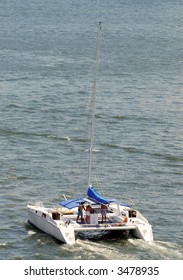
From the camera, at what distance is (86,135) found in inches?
3775

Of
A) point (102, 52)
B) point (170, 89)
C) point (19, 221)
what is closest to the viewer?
point (19, 221)

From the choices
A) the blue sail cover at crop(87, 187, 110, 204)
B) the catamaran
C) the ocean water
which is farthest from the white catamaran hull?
the blue sail cover at crop(87, 187, 110, 204)

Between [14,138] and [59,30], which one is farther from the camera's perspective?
[59,30]

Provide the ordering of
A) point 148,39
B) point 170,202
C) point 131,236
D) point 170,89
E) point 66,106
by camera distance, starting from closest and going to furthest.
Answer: point 131,236, point 170,202, point 66,106, point 170,89, point 148,39

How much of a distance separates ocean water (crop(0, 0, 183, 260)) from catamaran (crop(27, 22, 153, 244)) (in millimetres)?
738

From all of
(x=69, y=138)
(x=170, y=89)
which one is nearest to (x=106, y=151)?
(x=69, y=138)

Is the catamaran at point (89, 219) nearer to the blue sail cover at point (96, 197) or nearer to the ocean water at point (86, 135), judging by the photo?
the blue sail cover at point (96, 197)

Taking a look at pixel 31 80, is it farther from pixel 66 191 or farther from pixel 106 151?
pixel 66 191

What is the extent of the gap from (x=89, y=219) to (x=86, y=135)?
31519mm

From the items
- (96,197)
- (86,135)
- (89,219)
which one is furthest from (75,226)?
(86,135)

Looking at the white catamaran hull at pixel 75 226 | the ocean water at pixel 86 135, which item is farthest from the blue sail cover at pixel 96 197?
the ocean water at pixel 86 135

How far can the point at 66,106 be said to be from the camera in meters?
111

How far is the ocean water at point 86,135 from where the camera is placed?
6544 cm

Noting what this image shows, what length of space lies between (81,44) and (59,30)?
23.6m
